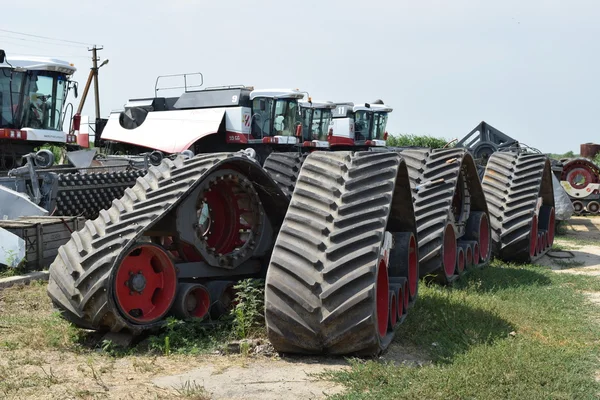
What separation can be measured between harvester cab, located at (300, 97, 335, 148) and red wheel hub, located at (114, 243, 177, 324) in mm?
24873

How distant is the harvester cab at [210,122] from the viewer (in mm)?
25062

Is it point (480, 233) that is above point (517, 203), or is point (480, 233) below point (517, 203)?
below

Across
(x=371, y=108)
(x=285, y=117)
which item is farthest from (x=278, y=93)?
(x=371, y=108)

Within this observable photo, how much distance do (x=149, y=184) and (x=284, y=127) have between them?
20558mm

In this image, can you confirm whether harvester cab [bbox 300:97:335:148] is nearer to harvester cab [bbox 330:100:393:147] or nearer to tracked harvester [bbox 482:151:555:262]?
harvester cab [bbox 330:100:393:147]

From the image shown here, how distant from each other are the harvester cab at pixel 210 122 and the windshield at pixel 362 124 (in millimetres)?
8032

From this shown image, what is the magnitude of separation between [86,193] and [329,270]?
8.75 meters

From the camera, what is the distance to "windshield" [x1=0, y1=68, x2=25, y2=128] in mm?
16438

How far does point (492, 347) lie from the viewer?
5871 mm

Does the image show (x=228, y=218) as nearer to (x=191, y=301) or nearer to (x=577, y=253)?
(x=191, y=301)

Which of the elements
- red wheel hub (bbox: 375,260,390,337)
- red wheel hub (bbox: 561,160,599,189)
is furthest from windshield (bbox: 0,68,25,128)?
red wheel hub (bbox: 561,160,599,189)

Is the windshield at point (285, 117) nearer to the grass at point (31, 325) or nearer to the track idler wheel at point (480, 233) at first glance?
the track idler wheel at point (480, 233)

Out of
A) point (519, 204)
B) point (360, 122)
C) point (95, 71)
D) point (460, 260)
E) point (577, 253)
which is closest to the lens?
point (460, 260)

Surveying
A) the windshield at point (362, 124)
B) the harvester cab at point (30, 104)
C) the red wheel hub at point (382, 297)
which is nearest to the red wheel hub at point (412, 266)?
the red wheel hub at point (382, 297)
